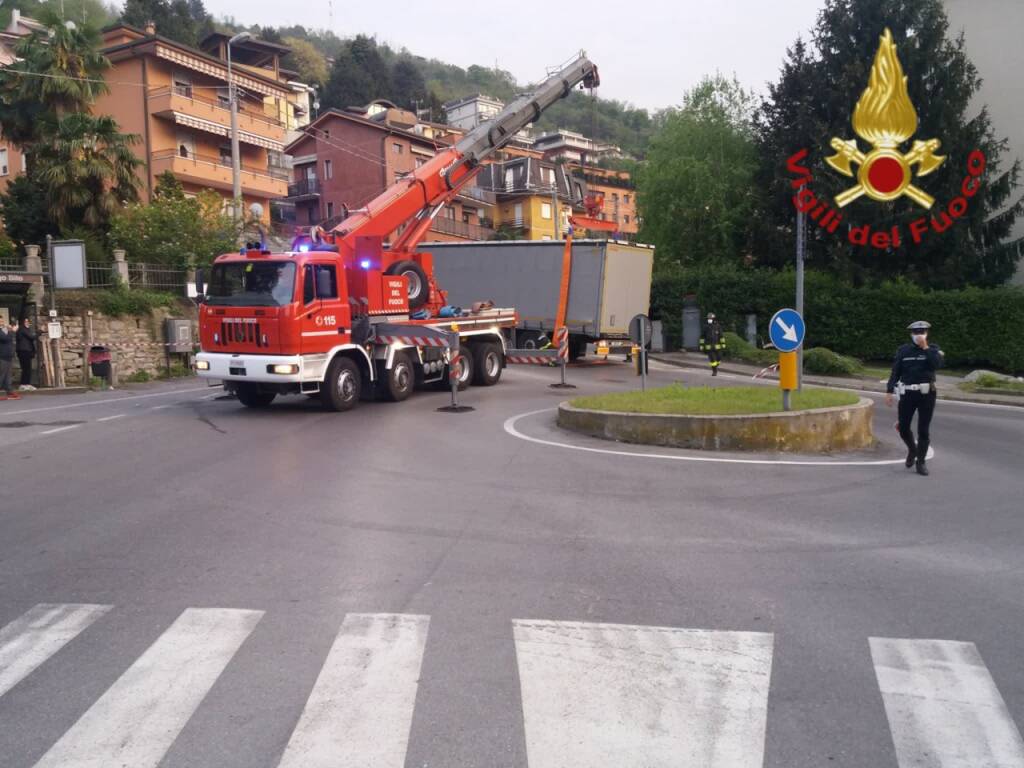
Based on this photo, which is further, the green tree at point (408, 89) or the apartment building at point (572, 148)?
the green tree at point (408, 89)

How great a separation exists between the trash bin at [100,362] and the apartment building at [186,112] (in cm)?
1494

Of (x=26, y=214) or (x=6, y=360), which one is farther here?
(x=26, y=214)

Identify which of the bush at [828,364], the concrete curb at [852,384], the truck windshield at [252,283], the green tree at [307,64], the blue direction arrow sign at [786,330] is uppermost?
the green tree at [307,64]

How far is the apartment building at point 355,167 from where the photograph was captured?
52656 millimetres

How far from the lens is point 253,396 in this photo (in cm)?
1692

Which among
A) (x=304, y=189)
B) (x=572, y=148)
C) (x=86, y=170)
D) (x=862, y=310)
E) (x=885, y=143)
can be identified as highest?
(x=572, y=148)

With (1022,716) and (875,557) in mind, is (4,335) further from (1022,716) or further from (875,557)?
(1022,716)

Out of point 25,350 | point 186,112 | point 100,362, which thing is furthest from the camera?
point 186,112

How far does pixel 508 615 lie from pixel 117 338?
2344 cm

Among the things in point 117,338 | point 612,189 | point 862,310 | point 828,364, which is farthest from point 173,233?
point 612,189

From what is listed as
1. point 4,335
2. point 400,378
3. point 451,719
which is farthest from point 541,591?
point 4,335

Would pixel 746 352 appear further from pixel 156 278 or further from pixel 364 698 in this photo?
pixel 364 698

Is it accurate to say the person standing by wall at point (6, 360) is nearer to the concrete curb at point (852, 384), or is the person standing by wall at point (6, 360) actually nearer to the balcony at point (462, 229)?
the concrete curb at point (852, 384)

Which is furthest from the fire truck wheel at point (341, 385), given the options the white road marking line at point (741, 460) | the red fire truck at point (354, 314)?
the white road marking line at point (741, 460)
